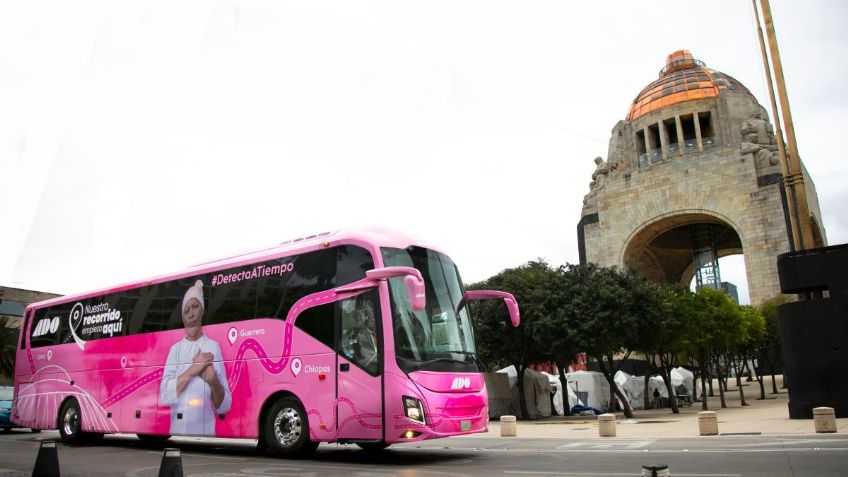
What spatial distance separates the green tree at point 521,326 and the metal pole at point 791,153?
12317mm

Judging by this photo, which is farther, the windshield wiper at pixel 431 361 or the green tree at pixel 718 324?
the green tree at pixel 718 324

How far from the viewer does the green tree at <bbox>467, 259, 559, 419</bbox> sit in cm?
2956

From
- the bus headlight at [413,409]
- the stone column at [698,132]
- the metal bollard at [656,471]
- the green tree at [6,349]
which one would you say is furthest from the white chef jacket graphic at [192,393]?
the stone column at [698,132]

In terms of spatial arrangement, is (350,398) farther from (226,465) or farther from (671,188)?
(671,188)

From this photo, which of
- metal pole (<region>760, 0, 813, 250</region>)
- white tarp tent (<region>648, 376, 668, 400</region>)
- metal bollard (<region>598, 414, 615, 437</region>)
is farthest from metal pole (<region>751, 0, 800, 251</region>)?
white tarp tent (<region>648, 376, 668, 400</region>)

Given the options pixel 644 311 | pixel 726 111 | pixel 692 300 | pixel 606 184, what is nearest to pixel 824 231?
pixel 726 111

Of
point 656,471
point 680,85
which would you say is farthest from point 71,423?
point 680,85

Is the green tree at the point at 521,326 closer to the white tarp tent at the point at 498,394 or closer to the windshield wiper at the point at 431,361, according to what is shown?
the white tarp tent at the point at 498,394

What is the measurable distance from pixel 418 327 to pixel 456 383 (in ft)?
3.78

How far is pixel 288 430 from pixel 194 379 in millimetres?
2929

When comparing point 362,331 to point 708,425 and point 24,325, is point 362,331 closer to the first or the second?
point 708,425

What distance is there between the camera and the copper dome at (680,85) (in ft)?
186

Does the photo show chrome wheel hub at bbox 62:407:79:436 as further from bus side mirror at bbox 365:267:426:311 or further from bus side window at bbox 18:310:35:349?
bus side mirror at bbox 365:267:426:311

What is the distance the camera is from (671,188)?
51219 millimetres
